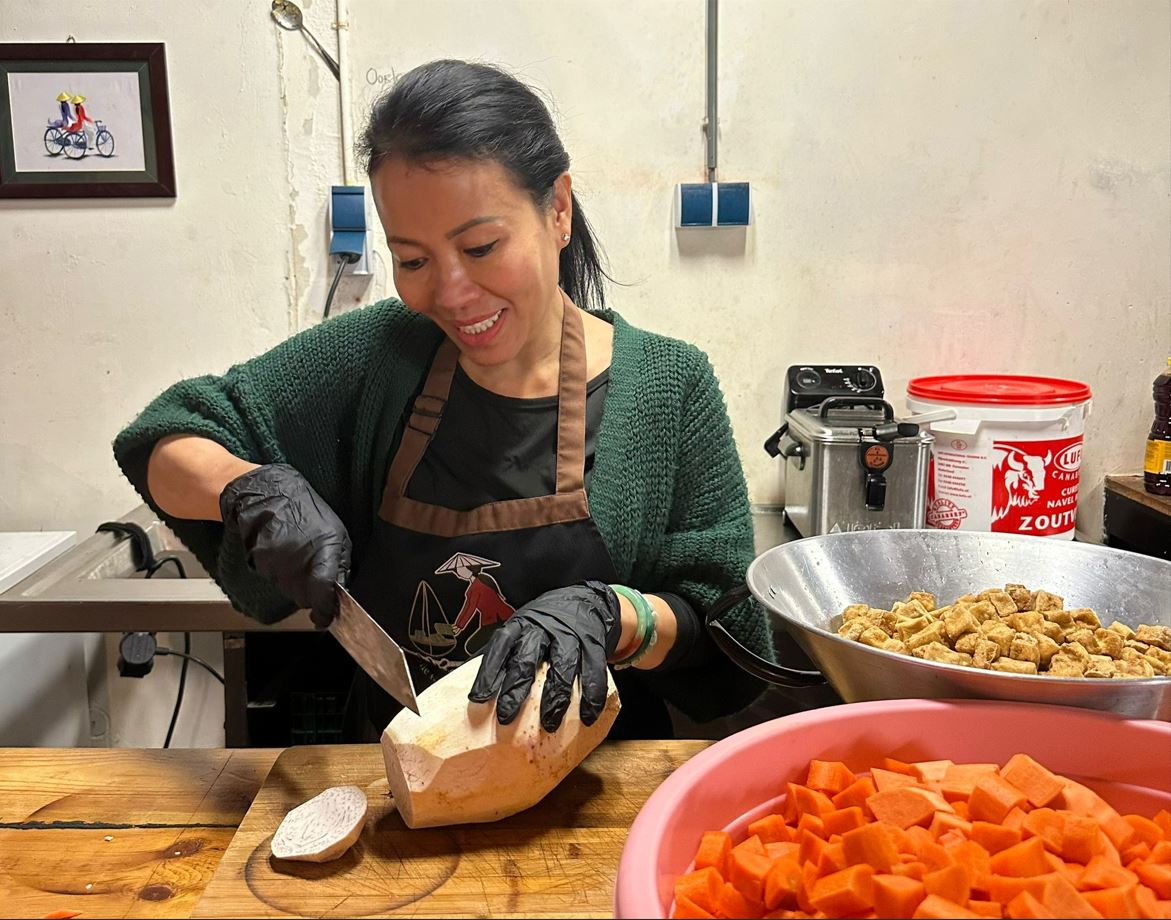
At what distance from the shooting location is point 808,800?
2.55ft

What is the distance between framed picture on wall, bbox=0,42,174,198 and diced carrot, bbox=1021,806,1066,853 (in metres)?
2.04

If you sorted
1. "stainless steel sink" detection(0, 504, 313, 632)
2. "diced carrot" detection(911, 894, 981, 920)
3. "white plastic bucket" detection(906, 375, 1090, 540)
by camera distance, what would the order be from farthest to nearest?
"white plastic bucket" detection(906, 375, 1090, 540) → "stainless steel sink" detection(0, 504, 313, 632) → "diced carrot" detection(911, 894, 981, 920)

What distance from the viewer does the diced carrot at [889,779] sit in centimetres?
78

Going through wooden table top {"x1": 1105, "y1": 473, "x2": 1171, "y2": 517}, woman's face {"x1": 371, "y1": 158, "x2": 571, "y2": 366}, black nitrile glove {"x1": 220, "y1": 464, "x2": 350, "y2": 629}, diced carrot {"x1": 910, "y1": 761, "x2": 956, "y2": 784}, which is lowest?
wooden table top {"x1": 1105, "y1": 473, "x2": 1171, "y2": 517}

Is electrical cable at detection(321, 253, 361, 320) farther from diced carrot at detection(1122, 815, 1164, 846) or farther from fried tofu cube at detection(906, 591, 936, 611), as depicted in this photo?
diced carrot at detection(1122, 815, 1164, 846)

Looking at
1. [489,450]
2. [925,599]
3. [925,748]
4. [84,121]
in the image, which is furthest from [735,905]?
[84,121]

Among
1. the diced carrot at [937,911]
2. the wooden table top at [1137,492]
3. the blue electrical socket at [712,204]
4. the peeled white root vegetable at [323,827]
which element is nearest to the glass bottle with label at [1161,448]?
the wooden table top at [1137,492]

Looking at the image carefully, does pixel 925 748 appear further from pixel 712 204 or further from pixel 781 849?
pixel 712 204

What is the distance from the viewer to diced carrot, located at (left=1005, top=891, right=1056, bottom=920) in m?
0.63

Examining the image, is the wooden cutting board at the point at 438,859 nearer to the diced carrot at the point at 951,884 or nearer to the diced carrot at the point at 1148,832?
the diced carrot at the point at 951,884

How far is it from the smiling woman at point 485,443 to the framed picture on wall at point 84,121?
1046 mm

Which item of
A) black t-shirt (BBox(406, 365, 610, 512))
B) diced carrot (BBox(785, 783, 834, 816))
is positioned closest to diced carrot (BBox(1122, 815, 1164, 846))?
diced carrot (BBox(785, 783, 834, 816))

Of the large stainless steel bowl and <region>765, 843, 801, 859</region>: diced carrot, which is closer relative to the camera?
<region>765, 843, 801, 859</region>: diced carrot

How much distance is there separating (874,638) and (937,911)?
13.2 inches
